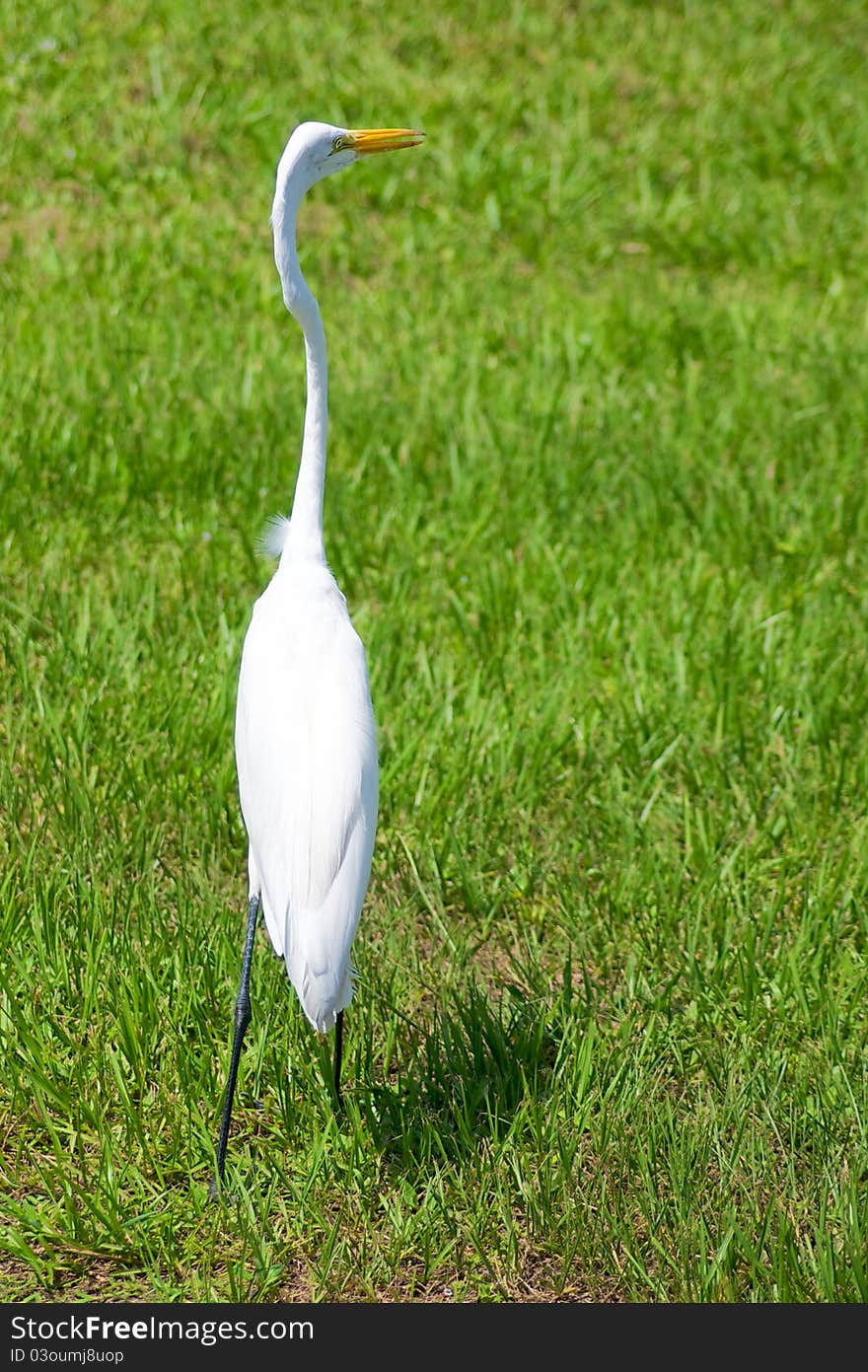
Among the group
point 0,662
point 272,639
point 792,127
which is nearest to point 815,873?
point 272,639

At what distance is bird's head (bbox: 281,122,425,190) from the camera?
9.69 ft

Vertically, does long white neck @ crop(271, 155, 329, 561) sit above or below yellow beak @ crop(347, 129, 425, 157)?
below

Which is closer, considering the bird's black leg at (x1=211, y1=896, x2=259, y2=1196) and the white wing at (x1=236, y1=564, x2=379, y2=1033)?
the white wing at (x1=236, y1=564, x2=379, y2=1033)

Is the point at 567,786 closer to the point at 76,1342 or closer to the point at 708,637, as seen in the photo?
the point at 708,637

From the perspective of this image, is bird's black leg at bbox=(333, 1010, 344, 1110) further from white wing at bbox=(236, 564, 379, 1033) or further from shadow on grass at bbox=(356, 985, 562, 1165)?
white wing at bbox=(236, 564, 379, 1033)

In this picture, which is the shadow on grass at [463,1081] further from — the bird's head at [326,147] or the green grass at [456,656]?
the bird's head at [326,147]

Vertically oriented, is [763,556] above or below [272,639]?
below

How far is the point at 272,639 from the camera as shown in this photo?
3.03 meters

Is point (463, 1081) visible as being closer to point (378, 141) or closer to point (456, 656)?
point (456, 656)

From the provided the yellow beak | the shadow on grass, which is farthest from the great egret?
the shadow on grass

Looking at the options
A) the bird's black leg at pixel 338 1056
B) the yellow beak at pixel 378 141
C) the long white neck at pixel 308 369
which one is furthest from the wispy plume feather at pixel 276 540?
the bird's black leg at pixel 338 1056

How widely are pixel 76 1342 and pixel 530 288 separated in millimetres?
5841

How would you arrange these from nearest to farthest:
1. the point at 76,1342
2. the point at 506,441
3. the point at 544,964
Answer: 1. the point at 76,1342
2. the point at 544,964
3. the point at 506,441

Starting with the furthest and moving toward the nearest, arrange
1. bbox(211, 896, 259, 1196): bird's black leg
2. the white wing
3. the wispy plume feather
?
the wispy plume feather < bbox(211, 896, 259, 1196): bird's black leg < the white wing
